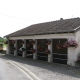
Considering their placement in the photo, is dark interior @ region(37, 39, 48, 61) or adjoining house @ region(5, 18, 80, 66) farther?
dark interior @ region(37, 39, 48, 61)

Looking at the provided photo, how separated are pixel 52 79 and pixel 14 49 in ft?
52.7

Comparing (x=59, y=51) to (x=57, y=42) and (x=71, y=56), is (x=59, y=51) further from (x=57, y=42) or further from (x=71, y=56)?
(x=71, y=56)

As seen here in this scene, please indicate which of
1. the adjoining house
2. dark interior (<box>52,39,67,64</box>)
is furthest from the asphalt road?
dark interior (<box>52,39,67,64</box>)

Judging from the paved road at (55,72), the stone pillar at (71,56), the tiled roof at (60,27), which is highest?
the tiled roof at (60,27)

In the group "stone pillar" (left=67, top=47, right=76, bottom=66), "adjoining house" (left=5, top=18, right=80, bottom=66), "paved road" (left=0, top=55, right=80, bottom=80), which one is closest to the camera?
"paved road" (left=0, top=55, right=80, bottom=80)

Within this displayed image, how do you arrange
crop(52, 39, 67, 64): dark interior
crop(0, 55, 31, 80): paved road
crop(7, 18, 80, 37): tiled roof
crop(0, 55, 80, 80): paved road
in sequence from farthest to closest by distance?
crop(52, 39, 67, 64): dark interior → crop(7, 18, 80, 37): tiled roof → crop(0, 55, 80, 80): paved road → crop(0, 55, 31, 80): paved road

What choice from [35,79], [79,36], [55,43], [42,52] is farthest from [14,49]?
[35,79]

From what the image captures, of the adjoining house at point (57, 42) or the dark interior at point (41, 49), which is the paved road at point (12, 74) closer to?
the adjoining house at point (57, 42)

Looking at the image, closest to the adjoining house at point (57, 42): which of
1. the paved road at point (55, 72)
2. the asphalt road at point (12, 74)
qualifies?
the paved road at point (55, 72)

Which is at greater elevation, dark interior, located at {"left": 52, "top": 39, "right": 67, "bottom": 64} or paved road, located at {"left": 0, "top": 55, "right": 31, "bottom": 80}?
dark interior, located at {"left": 52, "top": 39, "right": 67, "bottom": 64}

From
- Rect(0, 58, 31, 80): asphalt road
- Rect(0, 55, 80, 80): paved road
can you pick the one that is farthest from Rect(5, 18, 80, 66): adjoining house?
Rect(0, 58, 31, 80): asphalt road

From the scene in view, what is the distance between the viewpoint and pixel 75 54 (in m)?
14.5

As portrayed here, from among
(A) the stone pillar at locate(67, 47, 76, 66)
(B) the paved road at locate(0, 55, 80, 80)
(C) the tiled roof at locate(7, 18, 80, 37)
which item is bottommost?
(B) the paved road at locate(0, 55, 80, 80)

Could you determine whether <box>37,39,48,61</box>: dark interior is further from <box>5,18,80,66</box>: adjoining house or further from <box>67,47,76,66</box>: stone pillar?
<box>67,47,76,66</box>: stone pillar
